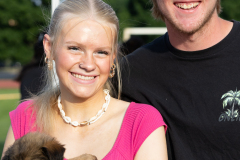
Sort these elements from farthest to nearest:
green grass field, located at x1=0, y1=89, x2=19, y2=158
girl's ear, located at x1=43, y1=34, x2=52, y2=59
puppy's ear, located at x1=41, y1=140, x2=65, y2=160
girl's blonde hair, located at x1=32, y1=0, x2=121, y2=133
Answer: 1. green grass field, located at x1=0, y1=89, x2=19, y2=158
2. girl's ear, located at x1=43, y1=34, x2=52, y2=59
3. girl's blonde hair, located at x1=32, y1=0, x2=121, y2=133
4. puppy's ear, located at x1=41, y1=140, x2=65, y2=160

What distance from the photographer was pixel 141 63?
12.9ft

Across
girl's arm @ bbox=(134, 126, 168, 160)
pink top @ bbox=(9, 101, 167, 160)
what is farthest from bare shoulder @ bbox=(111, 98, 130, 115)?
girl's arm @ bbox=(134, 126, 168, 160)

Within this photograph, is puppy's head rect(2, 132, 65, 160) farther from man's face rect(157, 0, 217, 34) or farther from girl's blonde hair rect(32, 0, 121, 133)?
man's face rect(157, 0, 217, 34)

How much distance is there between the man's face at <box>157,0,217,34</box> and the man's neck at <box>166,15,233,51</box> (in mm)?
88

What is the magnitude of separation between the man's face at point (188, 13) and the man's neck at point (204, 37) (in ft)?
0.29

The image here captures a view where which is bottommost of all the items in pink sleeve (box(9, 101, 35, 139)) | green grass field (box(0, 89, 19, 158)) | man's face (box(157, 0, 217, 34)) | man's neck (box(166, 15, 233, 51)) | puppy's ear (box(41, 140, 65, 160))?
green grass field (box(0, 89, 19, 158))

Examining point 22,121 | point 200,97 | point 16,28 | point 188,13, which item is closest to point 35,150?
point 22,121

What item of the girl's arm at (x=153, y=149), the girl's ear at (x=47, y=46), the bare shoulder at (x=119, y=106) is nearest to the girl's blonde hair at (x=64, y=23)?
the girl's ear at (x=47, y=46)

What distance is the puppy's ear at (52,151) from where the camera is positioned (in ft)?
9.61

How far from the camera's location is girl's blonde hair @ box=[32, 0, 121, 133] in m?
3.41

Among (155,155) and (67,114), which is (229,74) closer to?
(155,155)

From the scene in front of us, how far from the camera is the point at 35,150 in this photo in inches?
119

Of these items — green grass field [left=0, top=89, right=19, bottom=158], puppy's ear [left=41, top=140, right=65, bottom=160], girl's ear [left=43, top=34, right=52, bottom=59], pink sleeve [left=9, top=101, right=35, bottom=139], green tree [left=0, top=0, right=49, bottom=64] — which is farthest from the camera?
green tree [left=0, top=0, right=49, bottom=64]

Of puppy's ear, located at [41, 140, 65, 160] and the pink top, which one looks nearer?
puppy's ear, located at [41, 140, 65, 160]
